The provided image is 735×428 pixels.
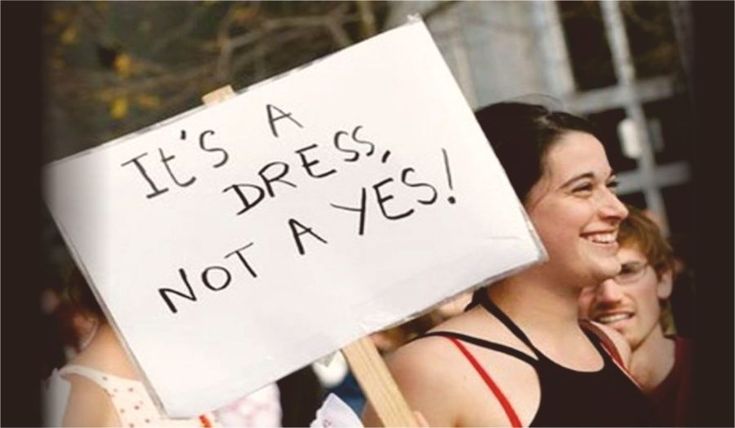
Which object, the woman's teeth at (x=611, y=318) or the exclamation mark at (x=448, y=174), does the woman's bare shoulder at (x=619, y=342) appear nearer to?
the woman's teeth at (x=611, y=318)

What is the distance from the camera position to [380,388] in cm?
212

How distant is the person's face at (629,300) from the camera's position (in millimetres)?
2826

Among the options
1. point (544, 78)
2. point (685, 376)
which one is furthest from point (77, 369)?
point (544, 78)

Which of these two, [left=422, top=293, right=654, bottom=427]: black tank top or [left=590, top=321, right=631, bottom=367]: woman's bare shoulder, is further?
[left=590, top=321, right=631, bottom=367]: woman's bare shoulder

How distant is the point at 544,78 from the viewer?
10320mm

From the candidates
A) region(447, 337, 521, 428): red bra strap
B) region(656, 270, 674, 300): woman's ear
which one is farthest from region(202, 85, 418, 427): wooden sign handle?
region(656, 270, 674, 300): woman's ear

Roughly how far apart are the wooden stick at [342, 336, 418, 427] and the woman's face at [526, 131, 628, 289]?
30 centimetres

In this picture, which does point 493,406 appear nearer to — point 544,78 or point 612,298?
point 612,298

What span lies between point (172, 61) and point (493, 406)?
7768 mm

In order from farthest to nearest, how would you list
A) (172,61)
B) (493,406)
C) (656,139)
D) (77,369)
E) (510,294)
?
A: (656,139), (172,61), (77,369), (510,294), (493,406)

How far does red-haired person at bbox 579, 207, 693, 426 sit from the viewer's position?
268 cm

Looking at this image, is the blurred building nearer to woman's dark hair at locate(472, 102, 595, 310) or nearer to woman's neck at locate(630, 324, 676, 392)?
woman's neck at locate(630, 324, 676, 392)

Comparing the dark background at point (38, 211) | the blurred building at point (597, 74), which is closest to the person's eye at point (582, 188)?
the dark background at point (38, 211)

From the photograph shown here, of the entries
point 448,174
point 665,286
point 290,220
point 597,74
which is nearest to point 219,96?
point 290,220
